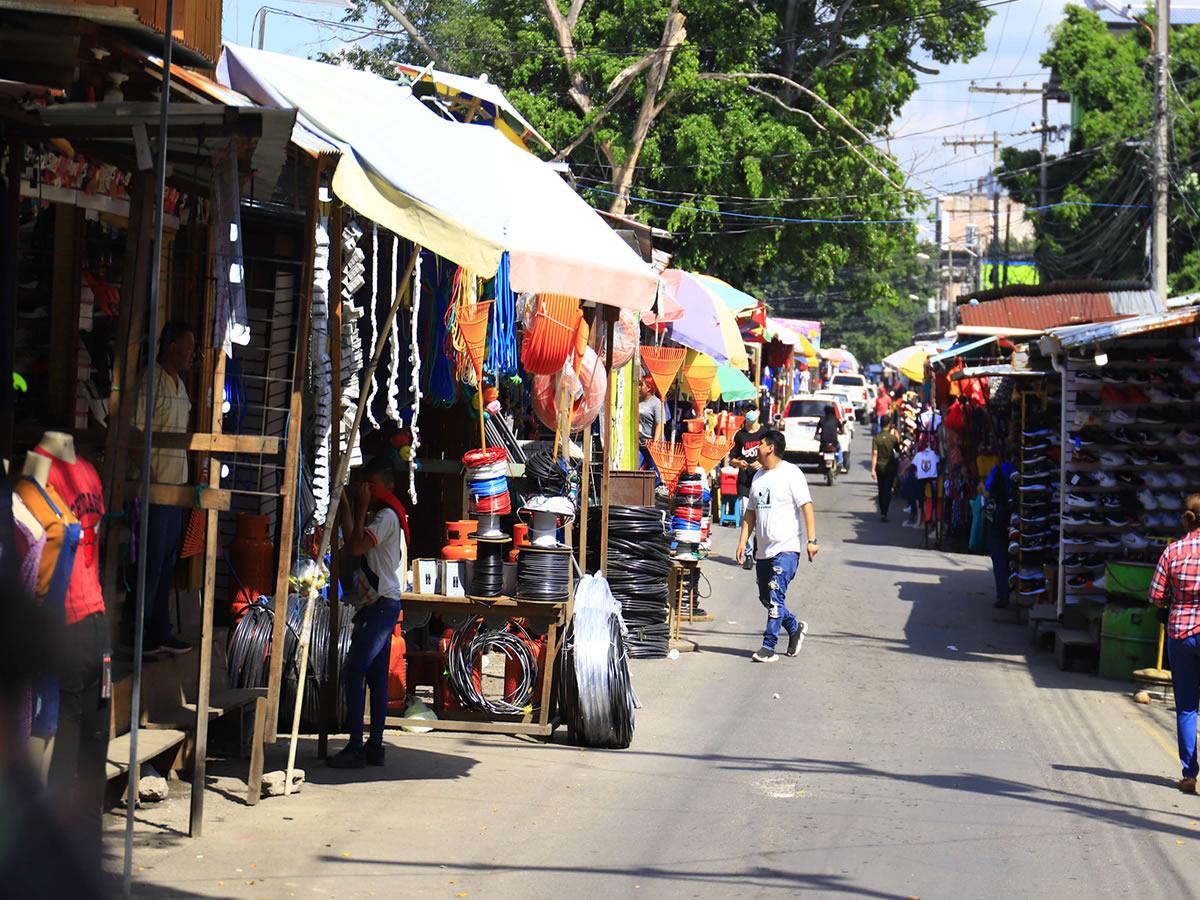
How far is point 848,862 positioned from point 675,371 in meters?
10.1

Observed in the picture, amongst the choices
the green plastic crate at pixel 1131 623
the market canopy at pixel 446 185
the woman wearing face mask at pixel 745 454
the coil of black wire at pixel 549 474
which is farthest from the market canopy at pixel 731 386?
the market canopy at pixel 446 185

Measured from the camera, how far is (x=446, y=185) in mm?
7949

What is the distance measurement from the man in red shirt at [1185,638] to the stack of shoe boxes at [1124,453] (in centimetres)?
525

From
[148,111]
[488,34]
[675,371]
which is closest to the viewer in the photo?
[148,111]

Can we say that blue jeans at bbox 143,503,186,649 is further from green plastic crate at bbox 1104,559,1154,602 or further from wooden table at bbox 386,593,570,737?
green plastic crate at bbox 1104,559,1154,602

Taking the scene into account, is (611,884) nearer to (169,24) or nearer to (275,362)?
(169,24)

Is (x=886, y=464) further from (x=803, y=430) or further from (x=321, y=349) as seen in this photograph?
(x=321, y=349)

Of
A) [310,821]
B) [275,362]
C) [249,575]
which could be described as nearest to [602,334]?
[275,362]

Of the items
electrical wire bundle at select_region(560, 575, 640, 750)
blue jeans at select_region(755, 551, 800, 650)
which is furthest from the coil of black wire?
blue jeans at select_region(755, 551, 800, 650)

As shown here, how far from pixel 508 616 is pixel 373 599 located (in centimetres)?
156

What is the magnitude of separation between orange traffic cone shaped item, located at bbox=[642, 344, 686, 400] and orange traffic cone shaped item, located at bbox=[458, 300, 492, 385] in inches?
238

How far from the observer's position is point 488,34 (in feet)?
100

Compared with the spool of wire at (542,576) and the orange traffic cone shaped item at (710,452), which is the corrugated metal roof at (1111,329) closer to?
the orange traffic cone shaped item at (710,452)

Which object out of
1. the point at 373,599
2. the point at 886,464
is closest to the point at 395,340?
the point at 373,599
